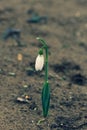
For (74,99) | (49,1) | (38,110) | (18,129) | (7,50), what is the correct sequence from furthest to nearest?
(49,1) → (7,50) → (74,99) → (38,110) → (18,129)

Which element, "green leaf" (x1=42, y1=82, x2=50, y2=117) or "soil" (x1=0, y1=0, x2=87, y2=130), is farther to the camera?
"soil" (x1=0, y1=0, x2=87, y2=130)

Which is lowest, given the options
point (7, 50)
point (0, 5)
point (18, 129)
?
point (18, 129)

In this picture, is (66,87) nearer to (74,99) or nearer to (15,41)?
(74,99)

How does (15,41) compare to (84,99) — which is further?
(15,41)

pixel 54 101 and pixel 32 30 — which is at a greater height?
pixel 32 30

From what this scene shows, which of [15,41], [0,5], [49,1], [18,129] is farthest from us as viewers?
[49,1]

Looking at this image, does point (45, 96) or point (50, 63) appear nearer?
point (45, 96)

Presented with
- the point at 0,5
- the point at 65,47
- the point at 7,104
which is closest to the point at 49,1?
the point at 0,5

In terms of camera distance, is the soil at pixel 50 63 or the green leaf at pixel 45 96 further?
the soil at pixel 50 63
